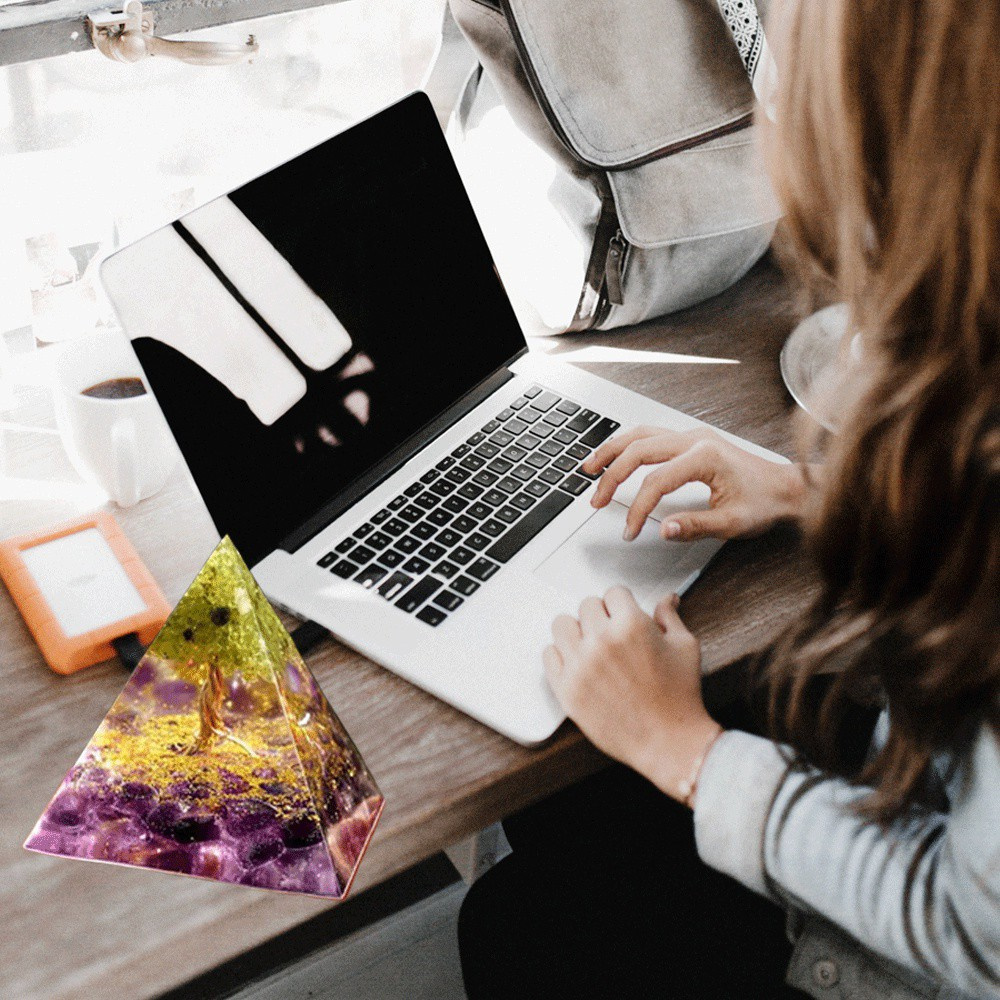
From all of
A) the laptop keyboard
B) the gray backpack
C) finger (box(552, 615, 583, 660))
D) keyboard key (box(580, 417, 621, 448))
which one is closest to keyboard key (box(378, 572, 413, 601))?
the laptop keyboard

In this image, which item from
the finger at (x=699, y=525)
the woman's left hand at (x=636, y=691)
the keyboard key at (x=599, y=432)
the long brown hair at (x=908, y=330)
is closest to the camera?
the long brown hair at (x=908, y=330)

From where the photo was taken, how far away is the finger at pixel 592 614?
679 mm

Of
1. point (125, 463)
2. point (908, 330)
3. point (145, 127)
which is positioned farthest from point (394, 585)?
point (145, 127)

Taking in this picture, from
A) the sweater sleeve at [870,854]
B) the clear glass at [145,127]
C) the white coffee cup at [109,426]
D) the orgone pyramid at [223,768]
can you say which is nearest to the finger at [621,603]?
the sweater sleeve at [870,854]

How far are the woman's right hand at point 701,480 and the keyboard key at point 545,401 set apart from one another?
0.09 metres

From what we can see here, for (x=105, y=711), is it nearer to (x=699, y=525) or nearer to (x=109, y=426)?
(x=109, y=426)

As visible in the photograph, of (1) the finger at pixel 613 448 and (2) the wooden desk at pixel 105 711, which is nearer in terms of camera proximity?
(2) the wooden desk at pixel 105 711

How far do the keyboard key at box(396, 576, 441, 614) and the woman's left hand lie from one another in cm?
9

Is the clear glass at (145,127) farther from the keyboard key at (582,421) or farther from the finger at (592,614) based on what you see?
the finger at (592,614)

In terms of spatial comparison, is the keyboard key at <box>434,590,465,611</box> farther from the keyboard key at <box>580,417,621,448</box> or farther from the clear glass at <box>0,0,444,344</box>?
the clear glass at <box>0,0,444,344</box>

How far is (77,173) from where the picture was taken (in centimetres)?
98

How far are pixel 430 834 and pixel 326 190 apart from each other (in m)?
0.47

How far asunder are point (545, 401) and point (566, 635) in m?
0.29

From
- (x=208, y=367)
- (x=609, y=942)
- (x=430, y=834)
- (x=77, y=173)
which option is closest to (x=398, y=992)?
(x=609, y=942)
